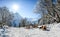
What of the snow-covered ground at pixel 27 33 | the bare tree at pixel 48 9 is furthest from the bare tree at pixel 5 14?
the snow-covered ground at pixel 27 33

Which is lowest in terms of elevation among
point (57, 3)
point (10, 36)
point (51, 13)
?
point (10, 36)

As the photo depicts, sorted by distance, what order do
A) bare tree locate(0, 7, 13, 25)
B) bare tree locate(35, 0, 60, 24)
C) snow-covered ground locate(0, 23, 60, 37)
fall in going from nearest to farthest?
snow-covered ground locate(0, 23, 60, 37)
bare tree locate(35, 0, 60, 24)
bare tree locate(0, 7, 13, 25)

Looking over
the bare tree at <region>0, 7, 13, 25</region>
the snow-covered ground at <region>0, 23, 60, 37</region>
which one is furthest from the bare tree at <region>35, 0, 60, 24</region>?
the snow-covered ground at <region>0, 23, 60, 37</region>

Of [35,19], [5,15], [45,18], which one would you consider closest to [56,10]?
[45,18]

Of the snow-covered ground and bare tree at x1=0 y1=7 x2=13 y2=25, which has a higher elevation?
bare tree at x1=0 y1=7 x2=13 y2=25

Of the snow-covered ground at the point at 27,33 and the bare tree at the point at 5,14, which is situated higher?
the bare tree at the point at 5,14

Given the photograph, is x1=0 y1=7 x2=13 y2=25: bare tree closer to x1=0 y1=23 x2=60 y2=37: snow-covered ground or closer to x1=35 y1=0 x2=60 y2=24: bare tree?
x1=35 y1=0 x2=60 y2=24: bare tree

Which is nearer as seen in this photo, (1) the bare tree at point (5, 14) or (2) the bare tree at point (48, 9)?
(2) the bare tree at point (48, 9)

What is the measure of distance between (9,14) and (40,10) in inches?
199

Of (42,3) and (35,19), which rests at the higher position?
(42,3)

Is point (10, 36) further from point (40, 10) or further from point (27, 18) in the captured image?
point (27, 18)

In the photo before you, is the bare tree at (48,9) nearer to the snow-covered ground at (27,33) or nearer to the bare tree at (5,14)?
the bare tree at (5,14)

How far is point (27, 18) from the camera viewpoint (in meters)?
12.7

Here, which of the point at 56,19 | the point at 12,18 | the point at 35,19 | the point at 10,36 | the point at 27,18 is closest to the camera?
the point at 10,36
